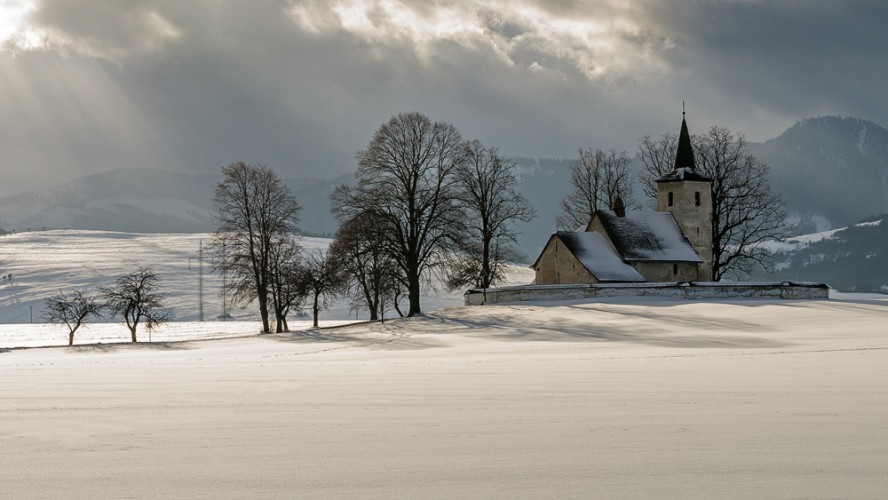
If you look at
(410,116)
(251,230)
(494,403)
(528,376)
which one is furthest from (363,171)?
(494,403)

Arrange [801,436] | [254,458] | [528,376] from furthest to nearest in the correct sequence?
1. [528,376]
2. [801,436]
3. [254,458]

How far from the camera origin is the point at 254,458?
24.6ft

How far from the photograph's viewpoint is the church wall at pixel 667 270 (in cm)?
6044

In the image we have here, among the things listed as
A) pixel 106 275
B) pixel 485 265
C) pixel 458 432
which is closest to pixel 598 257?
pixel 485 265

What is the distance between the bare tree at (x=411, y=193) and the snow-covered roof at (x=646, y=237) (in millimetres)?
13258

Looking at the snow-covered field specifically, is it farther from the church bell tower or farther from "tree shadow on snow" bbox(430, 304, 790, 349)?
"tree shadow on snow" bbox(430, 304, 790, 349)

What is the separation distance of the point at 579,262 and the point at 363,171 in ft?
51.6

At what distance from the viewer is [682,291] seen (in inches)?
2025

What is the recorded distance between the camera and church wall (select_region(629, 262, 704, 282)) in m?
60.4

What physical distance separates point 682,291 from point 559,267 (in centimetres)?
1095

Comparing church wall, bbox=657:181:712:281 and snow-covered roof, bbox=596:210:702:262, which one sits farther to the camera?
church wall, bbox=657:181:712:281

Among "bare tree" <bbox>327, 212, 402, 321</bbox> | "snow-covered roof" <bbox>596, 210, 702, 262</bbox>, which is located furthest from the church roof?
"bare tree" <bbox>327, 212, 402, 321</bbox>

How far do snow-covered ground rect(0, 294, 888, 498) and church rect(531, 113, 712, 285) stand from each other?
139 feet

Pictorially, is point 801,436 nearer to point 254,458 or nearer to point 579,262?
point 254,458
